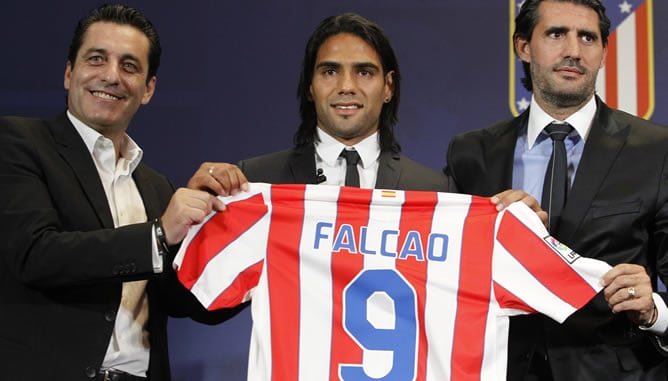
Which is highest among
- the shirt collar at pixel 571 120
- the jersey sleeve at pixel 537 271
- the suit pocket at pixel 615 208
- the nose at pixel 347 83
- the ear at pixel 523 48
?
the ear at pixel 523 48

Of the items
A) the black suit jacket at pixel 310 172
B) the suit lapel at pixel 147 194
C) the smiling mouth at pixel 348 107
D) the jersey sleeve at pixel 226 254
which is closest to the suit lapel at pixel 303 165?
the black suit jacket at pixel 310 172

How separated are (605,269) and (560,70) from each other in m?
0.61

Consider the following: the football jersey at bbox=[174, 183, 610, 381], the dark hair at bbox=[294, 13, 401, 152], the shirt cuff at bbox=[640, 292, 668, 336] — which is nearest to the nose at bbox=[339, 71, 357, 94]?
the dark hair at bbox=[294, 13, 401, 152]

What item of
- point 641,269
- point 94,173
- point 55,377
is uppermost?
point 94,173

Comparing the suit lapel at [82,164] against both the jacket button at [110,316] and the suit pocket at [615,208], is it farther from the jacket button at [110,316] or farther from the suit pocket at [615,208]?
the suit pocket at [615,208]

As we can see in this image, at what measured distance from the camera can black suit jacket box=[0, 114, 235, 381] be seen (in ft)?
6.03

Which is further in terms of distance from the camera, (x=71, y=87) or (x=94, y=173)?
(x=71, y=87)

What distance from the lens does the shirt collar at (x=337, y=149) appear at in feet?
7.33

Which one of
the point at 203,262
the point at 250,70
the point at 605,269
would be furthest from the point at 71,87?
the point at 605,269

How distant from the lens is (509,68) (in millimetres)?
2982

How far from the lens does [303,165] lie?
2.23 meters

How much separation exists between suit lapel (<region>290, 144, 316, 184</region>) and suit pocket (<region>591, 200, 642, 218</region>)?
29.5 inches

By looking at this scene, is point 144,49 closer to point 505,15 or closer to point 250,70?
point 250,70

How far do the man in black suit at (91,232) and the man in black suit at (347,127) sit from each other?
37 centimetres
